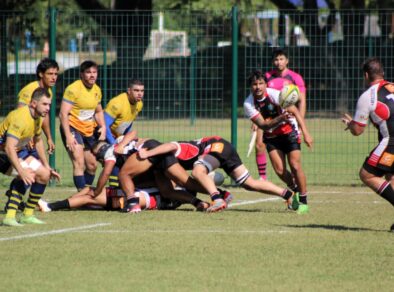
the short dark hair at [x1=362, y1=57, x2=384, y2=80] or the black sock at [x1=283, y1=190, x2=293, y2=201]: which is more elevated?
the short dark hair at [x1=362, y1=57, x2=384, y2=80]

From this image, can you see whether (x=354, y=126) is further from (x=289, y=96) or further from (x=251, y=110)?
(x=251, y=110)

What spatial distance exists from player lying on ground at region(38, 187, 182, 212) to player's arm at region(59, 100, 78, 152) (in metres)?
1.01

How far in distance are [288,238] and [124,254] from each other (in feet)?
6.18

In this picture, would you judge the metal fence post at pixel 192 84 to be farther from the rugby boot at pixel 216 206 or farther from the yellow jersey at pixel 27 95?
the rugby boot at pixel 216 206

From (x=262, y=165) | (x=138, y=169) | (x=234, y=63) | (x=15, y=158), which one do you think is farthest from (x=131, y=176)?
(x=234, y=63)

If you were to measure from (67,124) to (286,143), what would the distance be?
3.17 metres

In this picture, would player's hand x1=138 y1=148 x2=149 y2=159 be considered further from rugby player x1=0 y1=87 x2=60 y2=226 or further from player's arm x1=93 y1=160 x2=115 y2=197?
rugby player x1=0 y1=87 x2=60 y2=226

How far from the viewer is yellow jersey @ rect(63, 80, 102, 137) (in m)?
13.9

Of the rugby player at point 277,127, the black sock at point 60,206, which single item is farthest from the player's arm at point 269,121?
the black sock at point 60,206

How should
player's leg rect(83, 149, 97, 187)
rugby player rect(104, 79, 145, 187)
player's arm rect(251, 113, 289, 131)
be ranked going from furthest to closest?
player's leg rect(83, 149, 97, 187)
rugby player rect(104, 79, 145, 187)
player's arm rect(251, 113, 289, 131)

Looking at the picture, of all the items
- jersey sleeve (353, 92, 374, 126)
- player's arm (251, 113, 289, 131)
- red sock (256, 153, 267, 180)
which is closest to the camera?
jersey sleeve (353, 92, 374, 126)

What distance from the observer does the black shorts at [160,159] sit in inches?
482

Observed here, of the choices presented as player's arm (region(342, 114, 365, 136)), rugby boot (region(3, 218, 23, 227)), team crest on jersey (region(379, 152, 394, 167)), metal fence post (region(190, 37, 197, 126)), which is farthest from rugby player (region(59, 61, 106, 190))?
metal fence post (region(190, 37, 197, 126))

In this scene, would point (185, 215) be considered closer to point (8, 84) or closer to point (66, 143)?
point (66, 143)
